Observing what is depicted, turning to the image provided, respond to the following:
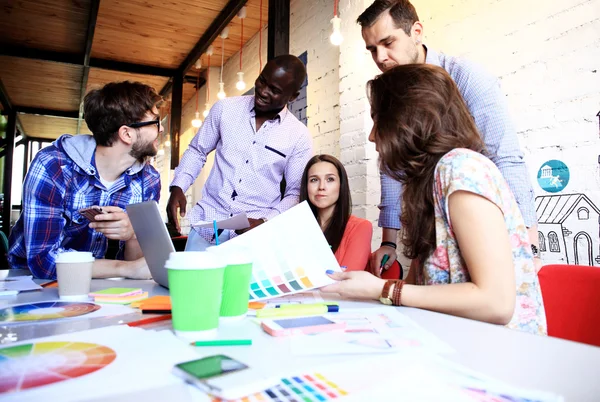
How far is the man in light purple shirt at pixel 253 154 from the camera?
86.2 inches

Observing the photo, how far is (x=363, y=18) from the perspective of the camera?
1842mm

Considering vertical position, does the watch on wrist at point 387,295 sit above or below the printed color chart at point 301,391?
above

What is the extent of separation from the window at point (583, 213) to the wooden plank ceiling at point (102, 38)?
3.37m

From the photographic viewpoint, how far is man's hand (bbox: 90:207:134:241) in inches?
55.5

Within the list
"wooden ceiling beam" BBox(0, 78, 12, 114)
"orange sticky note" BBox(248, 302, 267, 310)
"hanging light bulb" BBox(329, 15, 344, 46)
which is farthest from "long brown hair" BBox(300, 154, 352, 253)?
"wooden ceiling beam" BBox(0, 78, 12, 114)

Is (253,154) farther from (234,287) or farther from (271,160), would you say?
(234,287)

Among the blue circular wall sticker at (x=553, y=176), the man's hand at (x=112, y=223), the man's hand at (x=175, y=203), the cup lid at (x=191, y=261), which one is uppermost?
the blue circular wall sticker at (x=553, y=176)

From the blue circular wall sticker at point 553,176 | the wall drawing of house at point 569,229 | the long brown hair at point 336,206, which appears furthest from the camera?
the long brown hair at point 336,206

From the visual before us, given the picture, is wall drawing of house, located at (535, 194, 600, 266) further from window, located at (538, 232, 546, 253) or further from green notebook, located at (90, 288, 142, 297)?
green notebook, located at (90, 288, 142, 297)

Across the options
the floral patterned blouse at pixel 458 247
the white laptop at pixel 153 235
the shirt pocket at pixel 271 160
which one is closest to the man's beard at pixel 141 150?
the shirt pocket at pixel 271 160

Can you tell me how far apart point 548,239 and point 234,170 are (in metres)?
1.51

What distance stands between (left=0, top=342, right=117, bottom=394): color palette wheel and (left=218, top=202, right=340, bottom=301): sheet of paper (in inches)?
16.6

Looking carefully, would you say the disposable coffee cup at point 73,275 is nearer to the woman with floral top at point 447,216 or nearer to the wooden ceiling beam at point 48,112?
the woman with floral top at point 447,216

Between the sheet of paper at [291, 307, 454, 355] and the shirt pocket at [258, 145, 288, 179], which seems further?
the shirt pocket at [258, 145, 288, 179]
